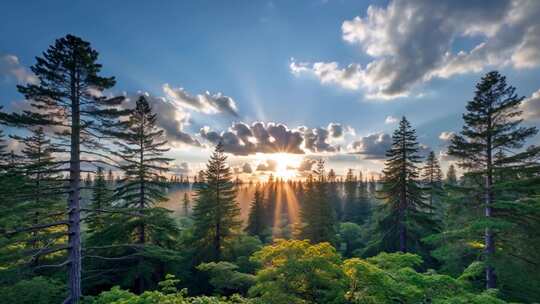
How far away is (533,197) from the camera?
42.3ft

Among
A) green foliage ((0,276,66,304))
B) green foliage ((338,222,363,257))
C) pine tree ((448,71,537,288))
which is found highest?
pine tree ((448,71,537,288))

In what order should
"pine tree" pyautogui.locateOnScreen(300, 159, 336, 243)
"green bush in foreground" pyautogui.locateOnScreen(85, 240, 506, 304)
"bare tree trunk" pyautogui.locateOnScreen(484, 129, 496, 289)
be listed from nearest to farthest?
"green bush in foreground" pyautogui.locateOnScreen(85, 240, 506, 304)
"bare tree trunk" pyautogui.locateOnScreen(484, 129, 496, 289)
"pine tree" pyautogui.locateOnScreen(300, 159, 336, 243)

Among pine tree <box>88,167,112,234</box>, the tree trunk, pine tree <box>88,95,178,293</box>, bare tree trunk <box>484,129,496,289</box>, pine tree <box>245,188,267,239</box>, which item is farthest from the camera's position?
pine tree <box>245,188,267,239</box>

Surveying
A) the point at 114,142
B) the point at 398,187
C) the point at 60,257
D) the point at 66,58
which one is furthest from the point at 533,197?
the point at 60,257

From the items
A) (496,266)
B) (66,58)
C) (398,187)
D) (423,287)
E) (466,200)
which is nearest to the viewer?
(423,287)

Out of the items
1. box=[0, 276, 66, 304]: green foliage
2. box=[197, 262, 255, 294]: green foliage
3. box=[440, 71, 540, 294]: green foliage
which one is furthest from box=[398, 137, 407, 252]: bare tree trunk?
box=[0, 276, 66, 304]: green foliage

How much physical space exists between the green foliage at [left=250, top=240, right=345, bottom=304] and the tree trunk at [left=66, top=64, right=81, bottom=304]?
8.33 meters

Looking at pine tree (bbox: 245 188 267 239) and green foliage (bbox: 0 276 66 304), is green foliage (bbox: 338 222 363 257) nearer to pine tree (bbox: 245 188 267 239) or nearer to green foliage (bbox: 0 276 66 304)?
pine tree (bbox: 245 188 267 239)

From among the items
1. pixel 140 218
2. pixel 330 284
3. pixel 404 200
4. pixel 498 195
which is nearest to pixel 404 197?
pixel 404 200

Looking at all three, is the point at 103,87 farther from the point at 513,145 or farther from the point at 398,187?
the point at 398,187

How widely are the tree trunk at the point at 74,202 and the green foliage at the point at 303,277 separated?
8331mm

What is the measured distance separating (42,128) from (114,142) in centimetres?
275

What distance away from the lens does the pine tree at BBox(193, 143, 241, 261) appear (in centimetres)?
2414

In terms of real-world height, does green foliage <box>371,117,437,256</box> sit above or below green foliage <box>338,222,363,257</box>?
above
